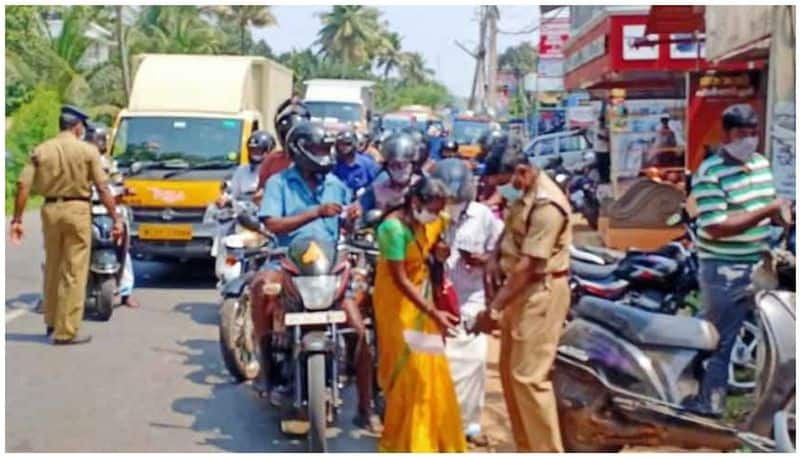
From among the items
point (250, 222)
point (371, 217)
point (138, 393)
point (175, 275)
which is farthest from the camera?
point (175, 275)

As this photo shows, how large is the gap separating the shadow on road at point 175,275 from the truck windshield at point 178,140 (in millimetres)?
1169

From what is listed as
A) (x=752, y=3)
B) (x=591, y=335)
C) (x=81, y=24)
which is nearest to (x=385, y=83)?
(x=81, y=24)

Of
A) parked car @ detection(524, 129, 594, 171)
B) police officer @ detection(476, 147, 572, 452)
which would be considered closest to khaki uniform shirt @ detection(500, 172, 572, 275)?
police officer @ detection(476, 147, 572, 452)

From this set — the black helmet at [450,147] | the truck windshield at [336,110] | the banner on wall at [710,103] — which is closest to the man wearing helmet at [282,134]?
the black helmet at [450,147]

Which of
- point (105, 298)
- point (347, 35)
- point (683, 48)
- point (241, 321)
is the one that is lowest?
point (105, 298)

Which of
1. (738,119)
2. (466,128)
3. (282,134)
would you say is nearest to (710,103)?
(282,134)

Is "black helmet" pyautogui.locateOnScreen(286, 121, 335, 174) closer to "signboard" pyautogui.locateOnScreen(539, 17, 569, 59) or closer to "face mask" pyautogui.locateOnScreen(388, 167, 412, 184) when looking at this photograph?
"face mask" pyautogui.locateOnScreen(388, 167, 412, 184)

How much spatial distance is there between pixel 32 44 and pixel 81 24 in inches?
51.0

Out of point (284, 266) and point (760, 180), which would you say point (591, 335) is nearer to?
point (760, 180)

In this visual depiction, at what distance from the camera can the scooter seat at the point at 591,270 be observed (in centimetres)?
838

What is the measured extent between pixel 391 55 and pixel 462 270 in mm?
75742

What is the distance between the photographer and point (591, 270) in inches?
333

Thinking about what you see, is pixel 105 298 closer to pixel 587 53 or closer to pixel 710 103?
pixel 710 103

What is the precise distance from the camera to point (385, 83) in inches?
3295
